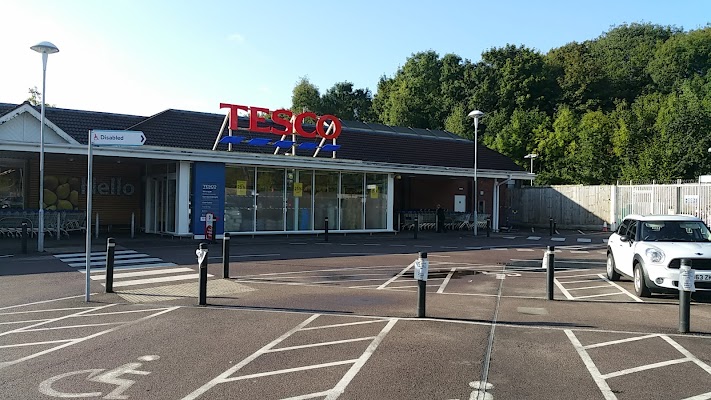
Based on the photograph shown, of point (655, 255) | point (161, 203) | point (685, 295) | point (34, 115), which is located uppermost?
point (34, 115)

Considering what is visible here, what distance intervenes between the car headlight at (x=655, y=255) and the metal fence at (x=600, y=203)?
21418 mm

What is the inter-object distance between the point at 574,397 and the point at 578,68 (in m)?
62.2

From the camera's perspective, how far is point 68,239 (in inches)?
860

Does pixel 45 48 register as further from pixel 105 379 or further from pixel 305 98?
pixel 305 98

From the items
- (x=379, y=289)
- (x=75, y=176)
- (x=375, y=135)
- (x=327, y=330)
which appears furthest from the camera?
(x=375, y=135)

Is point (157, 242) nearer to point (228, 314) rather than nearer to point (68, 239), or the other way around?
point (68, 239)

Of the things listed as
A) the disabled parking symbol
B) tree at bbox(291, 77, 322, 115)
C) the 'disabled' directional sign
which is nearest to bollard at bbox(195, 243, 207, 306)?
the 'disabled' directional sign

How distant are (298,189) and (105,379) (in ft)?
68.1

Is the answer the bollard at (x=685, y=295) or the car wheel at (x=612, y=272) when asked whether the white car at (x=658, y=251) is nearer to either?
the car wheel at (x=612, y=272)

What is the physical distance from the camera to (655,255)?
11.0 meters

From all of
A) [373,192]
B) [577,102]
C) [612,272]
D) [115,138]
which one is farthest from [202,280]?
[577,102]

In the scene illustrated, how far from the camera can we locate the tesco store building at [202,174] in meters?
22.6

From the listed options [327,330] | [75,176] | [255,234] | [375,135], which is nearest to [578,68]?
[375,135]

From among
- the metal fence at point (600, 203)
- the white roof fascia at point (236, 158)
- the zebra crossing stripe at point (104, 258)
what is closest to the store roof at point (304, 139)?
the white roof fascia at point (236, 158)
